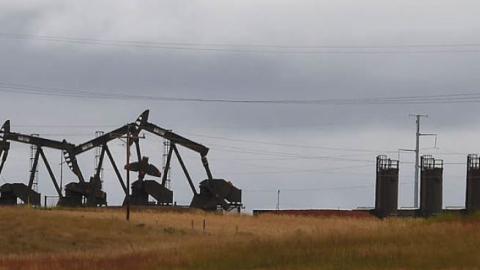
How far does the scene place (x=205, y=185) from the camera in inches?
3017

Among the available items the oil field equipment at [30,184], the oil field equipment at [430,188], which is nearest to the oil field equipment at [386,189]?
the oil field equipment at [430,188]

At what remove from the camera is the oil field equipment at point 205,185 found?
75.6 meters

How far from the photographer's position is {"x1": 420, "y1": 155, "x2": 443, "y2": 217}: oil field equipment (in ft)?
A: 221

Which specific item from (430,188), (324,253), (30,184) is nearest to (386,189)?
(430,188)

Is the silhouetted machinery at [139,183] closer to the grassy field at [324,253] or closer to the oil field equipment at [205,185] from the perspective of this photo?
the oil field equipment at [205,185]

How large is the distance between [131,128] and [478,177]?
24.3 meters

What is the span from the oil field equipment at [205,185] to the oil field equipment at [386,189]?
36.0 ft

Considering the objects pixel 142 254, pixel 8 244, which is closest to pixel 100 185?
pixel 8 244

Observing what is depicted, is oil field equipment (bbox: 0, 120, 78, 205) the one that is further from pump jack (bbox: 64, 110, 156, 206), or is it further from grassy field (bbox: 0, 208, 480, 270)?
grassy field (bbox: 0, 208, 480, 270)

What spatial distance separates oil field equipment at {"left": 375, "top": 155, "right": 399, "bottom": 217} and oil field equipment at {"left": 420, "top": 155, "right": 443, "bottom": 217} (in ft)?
5.82

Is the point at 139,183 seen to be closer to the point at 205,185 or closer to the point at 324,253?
the point at 205,185

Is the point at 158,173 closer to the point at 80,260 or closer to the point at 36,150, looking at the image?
the point at 36,150

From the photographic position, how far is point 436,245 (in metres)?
26.6

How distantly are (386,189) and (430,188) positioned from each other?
335cm
